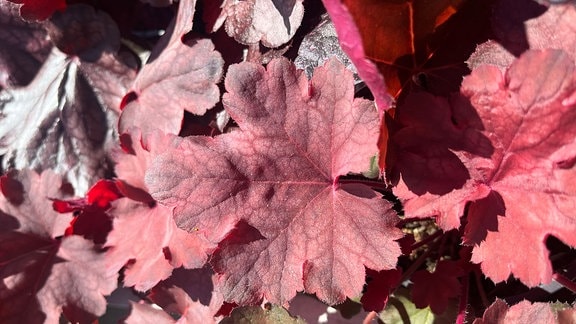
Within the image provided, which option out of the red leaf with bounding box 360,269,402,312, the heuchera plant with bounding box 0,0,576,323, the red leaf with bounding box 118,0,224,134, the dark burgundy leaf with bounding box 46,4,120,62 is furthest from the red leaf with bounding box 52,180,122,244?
the red leaf with bounding box 360,269,402,312

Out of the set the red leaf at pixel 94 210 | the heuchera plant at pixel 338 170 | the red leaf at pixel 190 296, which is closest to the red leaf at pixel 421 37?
the heuchera plant at pixel 338 170

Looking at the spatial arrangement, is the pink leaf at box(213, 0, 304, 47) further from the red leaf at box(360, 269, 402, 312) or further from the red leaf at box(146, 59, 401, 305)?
the red leaf at box(360, 269, 402, 312)

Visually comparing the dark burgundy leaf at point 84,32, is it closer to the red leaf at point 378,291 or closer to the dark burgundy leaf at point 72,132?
the dark burgundy leaf at point 72,132

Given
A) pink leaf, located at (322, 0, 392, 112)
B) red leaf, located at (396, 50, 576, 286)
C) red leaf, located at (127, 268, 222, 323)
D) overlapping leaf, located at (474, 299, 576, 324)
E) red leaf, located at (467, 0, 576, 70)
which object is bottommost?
red leaf, located at (127, 268, 222, 323)

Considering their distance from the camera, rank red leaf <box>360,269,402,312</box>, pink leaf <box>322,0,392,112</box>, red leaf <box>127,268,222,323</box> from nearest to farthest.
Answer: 1. pink leaf <box>322,0,392,112</box>
2. red leaf <box>360,269,402,312</box>
3. red leaf <box>127,268,222,323</box>

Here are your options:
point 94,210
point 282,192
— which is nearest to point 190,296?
point 94,210

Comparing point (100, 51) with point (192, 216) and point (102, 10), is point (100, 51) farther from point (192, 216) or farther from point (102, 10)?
point (192, 216)

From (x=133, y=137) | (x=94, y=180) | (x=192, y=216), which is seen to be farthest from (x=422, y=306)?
(x=94, y=180)
